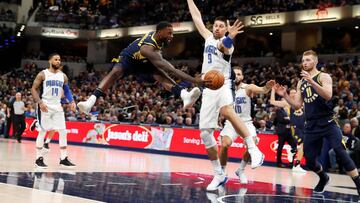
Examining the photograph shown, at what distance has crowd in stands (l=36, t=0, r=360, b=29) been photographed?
30547 millimetres

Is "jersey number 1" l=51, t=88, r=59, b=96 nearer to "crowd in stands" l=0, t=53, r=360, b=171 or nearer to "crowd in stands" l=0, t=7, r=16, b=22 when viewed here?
"crowd in stands" l=0, t=53, r=360, b=171

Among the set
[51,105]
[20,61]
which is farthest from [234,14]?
[51,105]

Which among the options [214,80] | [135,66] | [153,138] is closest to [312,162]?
[214,80]

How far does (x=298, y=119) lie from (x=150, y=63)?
7138 millimetres

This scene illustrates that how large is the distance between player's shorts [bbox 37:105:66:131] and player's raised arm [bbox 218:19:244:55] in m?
4.66

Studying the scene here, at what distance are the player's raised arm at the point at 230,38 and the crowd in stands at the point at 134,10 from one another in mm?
21992

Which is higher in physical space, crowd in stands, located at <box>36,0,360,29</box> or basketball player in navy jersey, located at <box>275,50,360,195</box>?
crowd in stands, located at <box>36,0,360,29</box>

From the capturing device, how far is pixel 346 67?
22250 mm

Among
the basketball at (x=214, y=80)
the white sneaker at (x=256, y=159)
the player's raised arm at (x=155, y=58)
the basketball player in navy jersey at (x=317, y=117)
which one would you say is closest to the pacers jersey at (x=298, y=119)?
the basketball player in navy jersey at (x=317, y=117)

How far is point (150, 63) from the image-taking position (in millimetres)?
7895

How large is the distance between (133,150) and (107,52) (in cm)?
2293

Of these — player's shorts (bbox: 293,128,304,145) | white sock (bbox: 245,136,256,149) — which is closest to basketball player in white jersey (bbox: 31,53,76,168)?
white sock (bbox: 245,136,256,149)

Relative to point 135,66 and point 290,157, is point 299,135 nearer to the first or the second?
point 290,157

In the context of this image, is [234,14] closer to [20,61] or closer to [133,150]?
[133,150]
